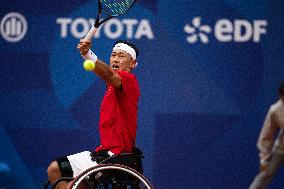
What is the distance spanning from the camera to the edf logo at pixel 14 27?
251 inches

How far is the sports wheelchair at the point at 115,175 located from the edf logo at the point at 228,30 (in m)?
2.45

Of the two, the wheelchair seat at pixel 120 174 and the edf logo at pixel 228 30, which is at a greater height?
the edf logo at pixel 228 30

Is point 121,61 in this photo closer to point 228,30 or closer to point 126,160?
point 126,160

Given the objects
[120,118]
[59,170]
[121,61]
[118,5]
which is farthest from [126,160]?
[118,5]

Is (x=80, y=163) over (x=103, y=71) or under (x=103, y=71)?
under

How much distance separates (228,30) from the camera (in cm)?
601

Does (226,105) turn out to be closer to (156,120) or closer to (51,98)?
(156,120)

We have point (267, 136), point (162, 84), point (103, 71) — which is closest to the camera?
point (103, 71)

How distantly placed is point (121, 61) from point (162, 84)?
1.92 meters

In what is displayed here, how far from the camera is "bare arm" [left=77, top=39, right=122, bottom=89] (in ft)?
11.7

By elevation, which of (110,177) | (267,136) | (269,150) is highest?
(110,177)

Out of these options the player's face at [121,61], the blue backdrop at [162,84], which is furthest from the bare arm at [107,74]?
the blue backdrop at [162,84]

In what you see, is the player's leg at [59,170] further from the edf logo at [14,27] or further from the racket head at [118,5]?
the edf logo at [14,27]

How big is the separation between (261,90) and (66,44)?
2078mm
